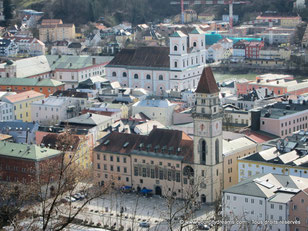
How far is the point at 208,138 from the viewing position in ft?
86.3

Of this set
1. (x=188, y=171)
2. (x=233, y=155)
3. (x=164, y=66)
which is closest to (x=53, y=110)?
(x=164, y=66)

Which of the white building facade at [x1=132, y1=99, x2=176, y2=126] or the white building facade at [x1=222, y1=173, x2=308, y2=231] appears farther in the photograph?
the white building facade at [x1=132, y1=99, x2=176, y2=126]

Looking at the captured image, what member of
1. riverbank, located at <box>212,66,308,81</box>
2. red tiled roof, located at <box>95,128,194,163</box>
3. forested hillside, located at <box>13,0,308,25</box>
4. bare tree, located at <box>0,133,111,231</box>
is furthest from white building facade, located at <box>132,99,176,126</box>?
forested hillside, located at <box>13,0,308,25</box>

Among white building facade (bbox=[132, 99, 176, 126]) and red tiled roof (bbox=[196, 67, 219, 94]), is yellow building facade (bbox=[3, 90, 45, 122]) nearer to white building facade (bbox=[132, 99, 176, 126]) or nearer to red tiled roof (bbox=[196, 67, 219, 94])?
white building facade (bbox=[132, 99, 176, 126])

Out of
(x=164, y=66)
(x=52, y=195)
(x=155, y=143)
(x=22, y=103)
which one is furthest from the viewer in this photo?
(x=164, y=66)

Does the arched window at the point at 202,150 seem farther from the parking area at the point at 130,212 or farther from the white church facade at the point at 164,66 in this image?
the white church facade at the point at 164,66

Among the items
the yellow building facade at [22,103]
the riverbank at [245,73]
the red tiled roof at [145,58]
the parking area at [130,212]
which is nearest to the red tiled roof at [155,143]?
the parking area at [130,212]

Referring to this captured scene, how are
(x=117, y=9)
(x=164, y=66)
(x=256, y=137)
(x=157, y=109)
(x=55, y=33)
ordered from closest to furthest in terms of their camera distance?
(x=256, y=137)
(x=157, y=109)
(x=164, y=66)
(x=55, y=33)
(x=117, y=9)

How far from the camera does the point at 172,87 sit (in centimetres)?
4516

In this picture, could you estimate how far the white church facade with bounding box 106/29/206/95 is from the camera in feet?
148

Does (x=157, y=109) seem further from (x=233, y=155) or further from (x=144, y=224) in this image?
(x=144, y=224)

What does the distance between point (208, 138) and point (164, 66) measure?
781 inches

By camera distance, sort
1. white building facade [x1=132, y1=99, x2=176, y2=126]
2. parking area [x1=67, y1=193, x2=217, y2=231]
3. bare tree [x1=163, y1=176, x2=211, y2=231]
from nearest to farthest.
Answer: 1. bare tree [x1=163, y1=176, x2=211, y2=231]
2. parking area [x1=67, y1=193, x2=217, y2=231]
3. white building facade [x1=132, y1=99, x2=176, y2=126]

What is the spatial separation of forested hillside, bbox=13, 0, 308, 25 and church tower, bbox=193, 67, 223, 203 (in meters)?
→ 55.2
